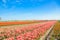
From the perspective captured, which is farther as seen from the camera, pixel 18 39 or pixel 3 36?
pixel 3 36

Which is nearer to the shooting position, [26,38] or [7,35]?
[26,38]

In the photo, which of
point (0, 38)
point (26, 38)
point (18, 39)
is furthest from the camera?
point (0, 38)

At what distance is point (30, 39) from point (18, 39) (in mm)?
836

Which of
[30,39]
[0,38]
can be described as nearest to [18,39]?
[30,39]

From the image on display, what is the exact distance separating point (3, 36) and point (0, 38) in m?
0.28

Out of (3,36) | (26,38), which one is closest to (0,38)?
(3,36)

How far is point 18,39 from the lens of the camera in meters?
7.64

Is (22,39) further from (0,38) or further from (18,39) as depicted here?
(0,38)

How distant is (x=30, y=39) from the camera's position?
8234 mm

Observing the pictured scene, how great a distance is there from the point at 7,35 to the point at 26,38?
2.72 m

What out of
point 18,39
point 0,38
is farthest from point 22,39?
point 0,38

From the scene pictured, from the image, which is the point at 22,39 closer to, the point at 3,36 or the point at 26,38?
the point at 26,38

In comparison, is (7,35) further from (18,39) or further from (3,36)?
(18,39)

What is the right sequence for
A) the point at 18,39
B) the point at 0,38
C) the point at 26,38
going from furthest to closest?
the point at 0,38, the point at 26,38, the point at 18,39
